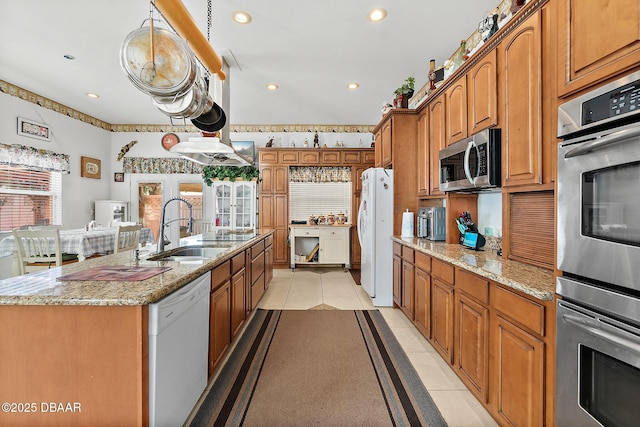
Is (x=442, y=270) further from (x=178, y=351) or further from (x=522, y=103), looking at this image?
(x=178, y=351)

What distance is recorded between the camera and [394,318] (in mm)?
3047

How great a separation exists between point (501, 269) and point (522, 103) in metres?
0.99

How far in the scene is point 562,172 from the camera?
110cm

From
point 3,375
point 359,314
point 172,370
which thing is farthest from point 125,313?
point 359,314

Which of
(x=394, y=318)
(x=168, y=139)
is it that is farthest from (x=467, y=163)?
(x=168, y=139)

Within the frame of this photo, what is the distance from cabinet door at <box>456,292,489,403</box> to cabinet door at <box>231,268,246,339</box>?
1654 millimetres

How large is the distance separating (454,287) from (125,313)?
1890 millimetres

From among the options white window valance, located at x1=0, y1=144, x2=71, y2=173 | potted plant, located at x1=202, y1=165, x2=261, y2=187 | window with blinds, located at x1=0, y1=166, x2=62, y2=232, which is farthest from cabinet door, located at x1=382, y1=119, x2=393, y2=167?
window with blinds, located at x1=0, y1=166, x2=62, y2=232

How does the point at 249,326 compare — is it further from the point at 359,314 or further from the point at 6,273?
the point at 6,273

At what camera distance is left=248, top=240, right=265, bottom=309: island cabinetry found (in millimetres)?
2922

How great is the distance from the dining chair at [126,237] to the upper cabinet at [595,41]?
4.18 metres

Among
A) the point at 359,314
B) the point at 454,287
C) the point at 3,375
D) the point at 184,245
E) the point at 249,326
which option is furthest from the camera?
the point at 359,314

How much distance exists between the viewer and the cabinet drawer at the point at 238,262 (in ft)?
7.28

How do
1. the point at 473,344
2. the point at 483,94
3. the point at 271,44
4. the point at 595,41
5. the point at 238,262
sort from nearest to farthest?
the point at 595,41, the point at 473,344, the point at 483,94, the point at 238,262, the point at 271,44
